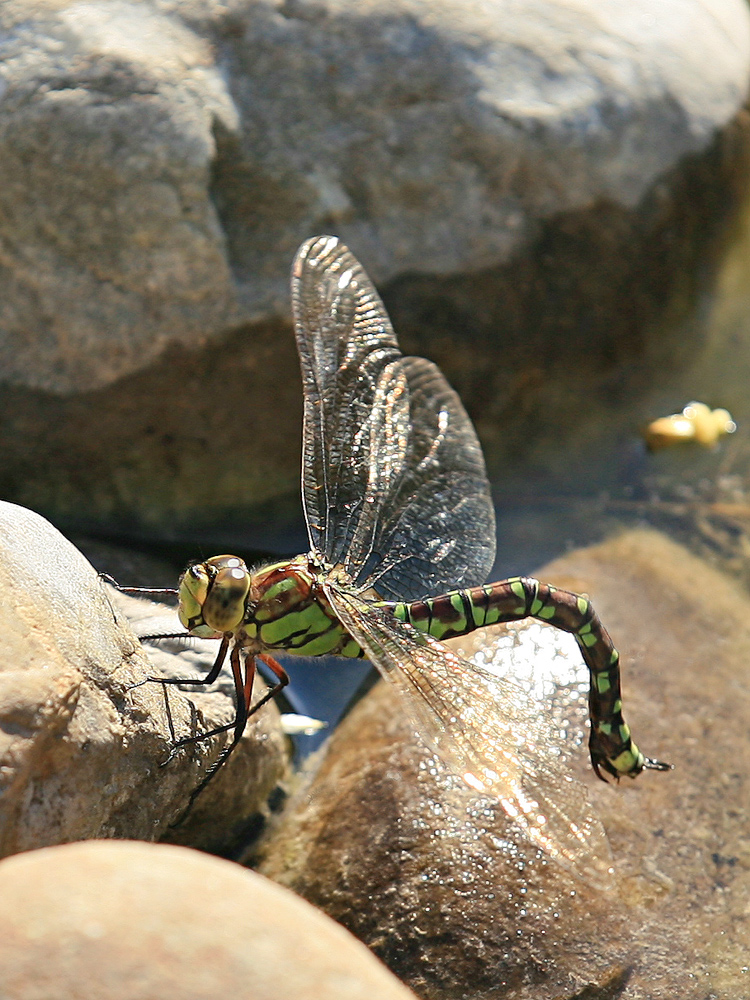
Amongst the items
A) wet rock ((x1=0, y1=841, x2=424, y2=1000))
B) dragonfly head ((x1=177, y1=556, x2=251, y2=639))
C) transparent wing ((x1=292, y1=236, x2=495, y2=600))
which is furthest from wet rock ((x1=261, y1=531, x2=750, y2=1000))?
wet rock ((x1=0, y1=841, x2=424, y2=1000))

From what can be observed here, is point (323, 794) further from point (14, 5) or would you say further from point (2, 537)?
point (14, 5)

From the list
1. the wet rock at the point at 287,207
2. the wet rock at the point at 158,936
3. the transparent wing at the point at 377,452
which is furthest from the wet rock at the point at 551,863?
the wet rock at the point at 287,207

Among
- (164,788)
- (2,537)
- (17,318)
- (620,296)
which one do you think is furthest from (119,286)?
(620,296)

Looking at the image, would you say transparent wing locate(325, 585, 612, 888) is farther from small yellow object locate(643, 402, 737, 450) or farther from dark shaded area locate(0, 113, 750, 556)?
small yellow object locate(643, 402, 737, 450)

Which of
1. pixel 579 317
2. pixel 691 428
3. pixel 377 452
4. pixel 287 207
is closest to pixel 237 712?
pixel 377 452

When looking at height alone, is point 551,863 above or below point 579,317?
below

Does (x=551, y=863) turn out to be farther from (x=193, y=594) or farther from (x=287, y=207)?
(x=287, y=207)
